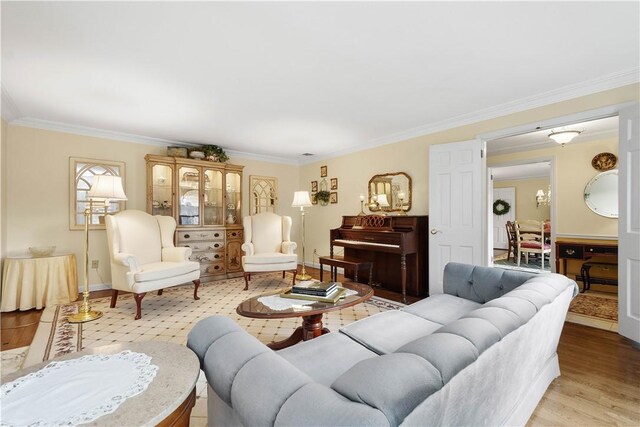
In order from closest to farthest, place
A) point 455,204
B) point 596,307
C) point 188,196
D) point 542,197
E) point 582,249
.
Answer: point 596,307 → point 455,204 → point 582,249 → point 188,196 → point 542,197

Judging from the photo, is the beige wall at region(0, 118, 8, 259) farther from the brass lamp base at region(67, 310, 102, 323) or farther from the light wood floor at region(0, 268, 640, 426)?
the brass lamp base at region(67, 310, 102, 323)

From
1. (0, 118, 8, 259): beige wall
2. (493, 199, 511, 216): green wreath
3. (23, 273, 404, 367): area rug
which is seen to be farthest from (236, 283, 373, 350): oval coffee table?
(493, 199, 511, 216): green wreath

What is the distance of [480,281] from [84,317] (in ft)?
11.9

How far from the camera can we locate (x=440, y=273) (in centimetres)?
371

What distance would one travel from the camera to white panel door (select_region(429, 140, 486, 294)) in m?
3.46

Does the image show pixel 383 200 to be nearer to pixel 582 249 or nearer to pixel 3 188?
pixel 582 249

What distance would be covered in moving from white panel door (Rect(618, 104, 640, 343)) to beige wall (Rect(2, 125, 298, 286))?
5.72 m

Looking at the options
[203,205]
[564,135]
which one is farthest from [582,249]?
[203,205]

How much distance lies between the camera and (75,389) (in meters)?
0.84

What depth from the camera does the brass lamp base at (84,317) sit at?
2.87m

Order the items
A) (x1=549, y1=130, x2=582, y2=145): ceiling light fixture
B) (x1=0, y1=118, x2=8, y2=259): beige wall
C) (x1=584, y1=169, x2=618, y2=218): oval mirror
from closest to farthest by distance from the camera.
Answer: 1. (x1=0, y1=118, x2=8, y2=259): beige wall
2. (x1=549, y1=130, x2=582, y2=145): ceiling light fixture
3. (x1=584, y1=169, x2=618, y2=218): oval mirror

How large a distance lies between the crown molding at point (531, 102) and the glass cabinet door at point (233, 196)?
2.56 metres

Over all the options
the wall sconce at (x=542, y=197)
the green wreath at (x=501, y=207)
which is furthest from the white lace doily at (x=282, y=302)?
the green wreath at (x=501, y=207)

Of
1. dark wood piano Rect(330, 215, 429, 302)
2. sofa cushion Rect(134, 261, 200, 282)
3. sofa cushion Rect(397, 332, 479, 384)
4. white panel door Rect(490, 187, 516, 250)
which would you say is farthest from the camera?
white panel door Rect(490, 187, 516, 250)
